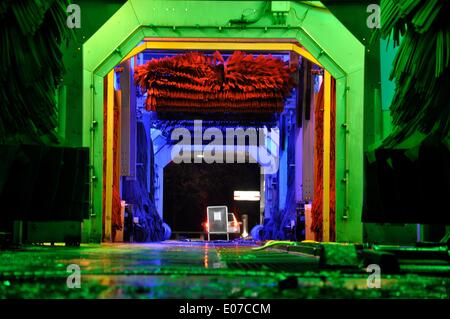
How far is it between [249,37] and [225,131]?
9827 mm

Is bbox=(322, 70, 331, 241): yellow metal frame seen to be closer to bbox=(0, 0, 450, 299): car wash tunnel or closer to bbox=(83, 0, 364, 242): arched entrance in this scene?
bbox=(0, 0, 450, 299): car wash tunnel

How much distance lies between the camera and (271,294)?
6.89 feet

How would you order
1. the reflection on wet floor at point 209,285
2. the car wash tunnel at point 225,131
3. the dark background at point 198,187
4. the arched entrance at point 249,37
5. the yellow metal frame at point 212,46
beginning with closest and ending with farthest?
1. the reflection on wet floor at point 209,285
2. the car wash tunnel at point 225,131
3. the arched entrance at point 249,37
4. the yellow metal frame at point 212,46
5. the dark background at point 198,187

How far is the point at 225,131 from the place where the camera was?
18.5 m

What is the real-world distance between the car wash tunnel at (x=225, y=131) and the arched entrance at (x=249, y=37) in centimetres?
2

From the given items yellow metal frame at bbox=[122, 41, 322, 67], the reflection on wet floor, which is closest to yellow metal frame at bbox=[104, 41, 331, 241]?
yellow metal frame at bbox=[122, 41, 322, 67]

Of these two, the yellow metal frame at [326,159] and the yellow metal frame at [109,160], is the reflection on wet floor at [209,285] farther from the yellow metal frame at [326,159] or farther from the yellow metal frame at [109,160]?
the yellow metal frame at [326,159]

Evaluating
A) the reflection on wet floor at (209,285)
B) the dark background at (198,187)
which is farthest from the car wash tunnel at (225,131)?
the dark background at (198,187)

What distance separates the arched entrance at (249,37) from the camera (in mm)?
8273

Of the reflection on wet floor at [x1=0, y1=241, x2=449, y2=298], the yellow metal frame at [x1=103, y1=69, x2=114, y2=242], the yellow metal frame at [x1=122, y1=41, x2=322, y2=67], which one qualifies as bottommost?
the reflection on wet floor at [x1=0, y1=241, x2=449, y2=298]

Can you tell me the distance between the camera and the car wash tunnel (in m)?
2.88

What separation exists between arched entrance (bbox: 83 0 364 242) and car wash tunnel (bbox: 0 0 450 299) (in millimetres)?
19
